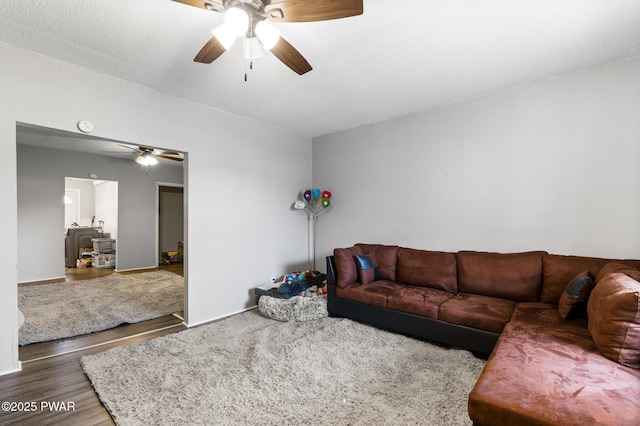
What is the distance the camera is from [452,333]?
2623 mm

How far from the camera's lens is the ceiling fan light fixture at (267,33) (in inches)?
66.4

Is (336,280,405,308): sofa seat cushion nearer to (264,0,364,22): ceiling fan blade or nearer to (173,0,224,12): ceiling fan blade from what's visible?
(264,0,364,22): ceiling fan blade

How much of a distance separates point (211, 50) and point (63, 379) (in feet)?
9.12

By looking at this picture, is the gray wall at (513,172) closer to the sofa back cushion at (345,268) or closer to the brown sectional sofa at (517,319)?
the brown sectional sofa at (517,319)

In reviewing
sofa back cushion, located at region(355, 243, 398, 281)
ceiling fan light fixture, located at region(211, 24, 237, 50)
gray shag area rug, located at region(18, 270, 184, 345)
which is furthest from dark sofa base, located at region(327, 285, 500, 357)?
ceiling fan light fixture, located at region(211, 24, 237, 50)

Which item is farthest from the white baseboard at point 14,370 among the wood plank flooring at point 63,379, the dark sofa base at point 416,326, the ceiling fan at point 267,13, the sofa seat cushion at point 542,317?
Result: the sofa seat cushion at point 542,317

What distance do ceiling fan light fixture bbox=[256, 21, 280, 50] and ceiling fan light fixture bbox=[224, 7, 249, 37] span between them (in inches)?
4.3

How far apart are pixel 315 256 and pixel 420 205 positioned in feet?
6.79

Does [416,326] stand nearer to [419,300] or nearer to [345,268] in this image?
[419,300]

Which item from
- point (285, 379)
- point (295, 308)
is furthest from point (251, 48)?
point (295, 308)

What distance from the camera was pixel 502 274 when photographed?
2.90 m

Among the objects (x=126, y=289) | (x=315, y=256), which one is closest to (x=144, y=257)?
(x=126, y=289)

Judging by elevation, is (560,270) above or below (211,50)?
below

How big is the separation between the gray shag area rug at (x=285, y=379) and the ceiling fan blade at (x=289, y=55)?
241 centimetres
